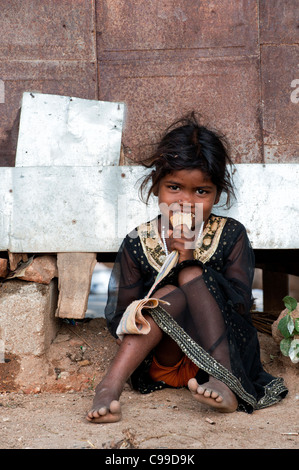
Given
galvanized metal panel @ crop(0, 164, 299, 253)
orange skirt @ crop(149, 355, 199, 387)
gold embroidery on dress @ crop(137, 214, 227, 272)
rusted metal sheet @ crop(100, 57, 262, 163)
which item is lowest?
orange skirt @ crop(149, 355, 199, 387)

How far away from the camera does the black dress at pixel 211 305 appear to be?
2.29 meters

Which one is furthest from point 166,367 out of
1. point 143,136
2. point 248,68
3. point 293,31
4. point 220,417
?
point 293,31

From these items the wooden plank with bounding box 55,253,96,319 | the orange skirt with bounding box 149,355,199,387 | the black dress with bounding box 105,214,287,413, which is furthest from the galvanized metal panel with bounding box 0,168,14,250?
the orange skirt with bounding box 149,355,199,387

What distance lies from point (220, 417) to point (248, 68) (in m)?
2.05

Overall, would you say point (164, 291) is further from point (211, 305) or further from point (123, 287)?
point (123, 287)

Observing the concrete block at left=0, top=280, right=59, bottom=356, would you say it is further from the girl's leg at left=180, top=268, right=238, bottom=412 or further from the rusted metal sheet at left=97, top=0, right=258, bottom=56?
the rusted metal sheet at left=97, top=0, right=258, bottom=56

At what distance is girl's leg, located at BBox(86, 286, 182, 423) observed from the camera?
2.10m

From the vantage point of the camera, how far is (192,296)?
2.33 m

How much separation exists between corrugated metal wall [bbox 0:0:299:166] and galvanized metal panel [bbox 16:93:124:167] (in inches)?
9.7

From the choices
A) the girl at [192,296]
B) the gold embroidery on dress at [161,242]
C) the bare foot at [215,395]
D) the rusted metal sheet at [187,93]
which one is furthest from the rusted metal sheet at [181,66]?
the bare foot at [215,395]

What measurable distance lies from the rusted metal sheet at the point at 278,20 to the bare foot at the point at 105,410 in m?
2.27

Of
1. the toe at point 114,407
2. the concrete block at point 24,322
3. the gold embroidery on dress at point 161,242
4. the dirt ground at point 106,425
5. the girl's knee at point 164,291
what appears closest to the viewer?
the dirt ground at point 106,425

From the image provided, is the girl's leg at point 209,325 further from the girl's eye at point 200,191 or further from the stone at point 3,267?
the stone at point 3,267

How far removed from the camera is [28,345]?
9.21 ft
